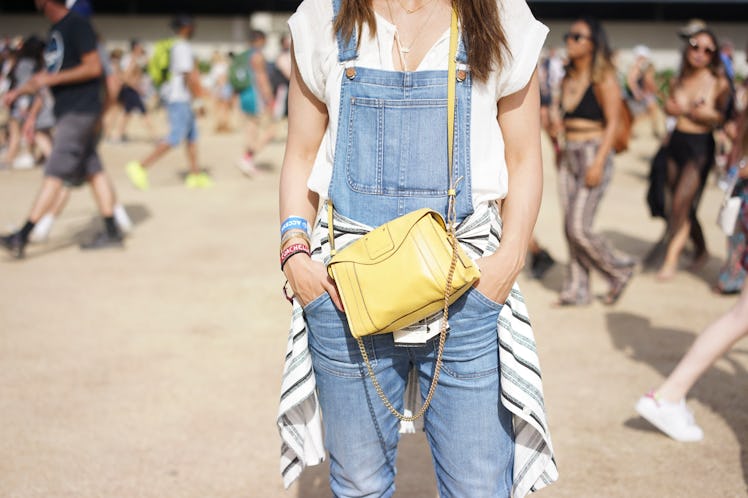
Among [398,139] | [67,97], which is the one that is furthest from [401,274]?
[67,97]

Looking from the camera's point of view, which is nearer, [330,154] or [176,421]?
[330,154]

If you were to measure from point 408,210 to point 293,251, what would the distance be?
12.4 inches

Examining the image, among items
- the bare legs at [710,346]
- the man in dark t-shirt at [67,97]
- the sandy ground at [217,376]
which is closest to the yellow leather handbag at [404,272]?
the sandy ground at [217,376]

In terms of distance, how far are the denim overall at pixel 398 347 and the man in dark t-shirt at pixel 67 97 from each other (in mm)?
5565

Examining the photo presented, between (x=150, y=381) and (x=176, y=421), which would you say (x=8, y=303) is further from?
(x=176, y=421)

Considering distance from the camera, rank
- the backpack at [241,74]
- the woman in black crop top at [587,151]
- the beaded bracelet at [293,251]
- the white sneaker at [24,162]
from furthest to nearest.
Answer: the backpack at [241,74] → the white sneaker at [24,162] → the woman in black crop top at [587,151] → the beaded bracelet at [293,251]

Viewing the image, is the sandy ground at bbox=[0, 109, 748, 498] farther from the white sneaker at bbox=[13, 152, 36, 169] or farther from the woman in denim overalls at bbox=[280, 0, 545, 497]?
the white sneaker at bbox=[13, 152, 36, 169]

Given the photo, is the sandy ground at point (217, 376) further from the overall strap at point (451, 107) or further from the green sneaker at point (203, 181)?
the green sneaker at point (203, 181)

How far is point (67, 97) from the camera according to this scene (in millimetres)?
7031

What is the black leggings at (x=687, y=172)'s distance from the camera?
6.75 metres

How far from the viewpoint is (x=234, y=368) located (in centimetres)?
467

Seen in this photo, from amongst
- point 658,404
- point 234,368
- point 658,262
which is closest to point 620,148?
point 658,262

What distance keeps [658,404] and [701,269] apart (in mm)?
3734

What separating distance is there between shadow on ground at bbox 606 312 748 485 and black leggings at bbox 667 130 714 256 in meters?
1.51
